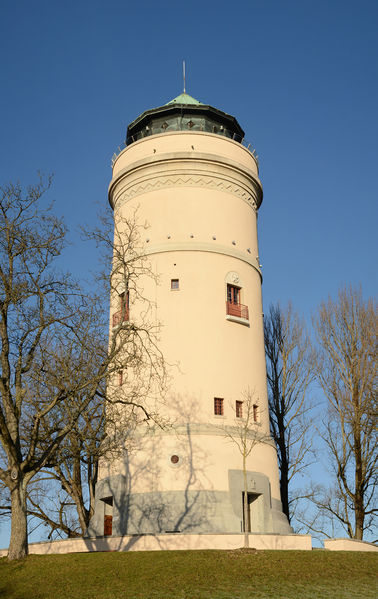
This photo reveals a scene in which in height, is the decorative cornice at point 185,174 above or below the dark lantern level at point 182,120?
below

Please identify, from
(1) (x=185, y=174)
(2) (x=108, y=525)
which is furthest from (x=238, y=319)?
(2) (x=108, y=525)

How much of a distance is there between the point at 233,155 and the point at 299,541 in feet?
53.1

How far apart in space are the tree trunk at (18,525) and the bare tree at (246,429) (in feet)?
28.6

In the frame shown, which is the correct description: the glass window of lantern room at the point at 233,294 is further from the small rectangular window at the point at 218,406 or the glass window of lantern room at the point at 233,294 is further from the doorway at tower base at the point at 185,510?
the doorway at tower base at the point at 185,510

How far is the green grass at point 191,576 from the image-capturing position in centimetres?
1270

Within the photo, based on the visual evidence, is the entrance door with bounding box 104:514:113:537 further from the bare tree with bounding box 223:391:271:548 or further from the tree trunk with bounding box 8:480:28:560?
the tree trunk with bounding box 8:480:28:560

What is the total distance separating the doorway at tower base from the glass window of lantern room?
269 inches

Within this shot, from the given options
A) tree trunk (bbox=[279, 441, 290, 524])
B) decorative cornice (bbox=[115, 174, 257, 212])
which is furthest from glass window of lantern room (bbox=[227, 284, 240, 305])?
tree trunk (bbox=[279, 441, 290, 524])

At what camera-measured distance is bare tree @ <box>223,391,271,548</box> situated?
2273 centimetres

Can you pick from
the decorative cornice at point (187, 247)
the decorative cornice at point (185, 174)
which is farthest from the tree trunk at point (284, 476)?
the decorative cornice at point (185, 174)

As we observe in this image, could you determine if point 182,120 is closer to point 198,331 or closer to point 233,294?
point 233,294

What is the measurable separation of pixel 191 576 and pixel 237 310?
1273cm

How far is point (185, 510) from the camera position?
21.1 metres

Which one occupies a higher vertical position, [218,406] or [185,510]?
[218,406]
